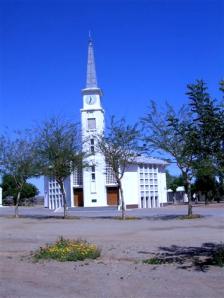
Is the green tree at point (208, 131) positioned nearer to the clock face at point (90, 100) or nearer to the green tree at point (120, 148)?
the green tree at point (120, 148)

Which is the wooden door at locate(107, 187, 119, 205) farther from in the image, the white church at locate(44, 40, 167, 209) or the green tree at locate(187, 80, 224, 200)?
the green tree at locate(187, 80, 224, 200)

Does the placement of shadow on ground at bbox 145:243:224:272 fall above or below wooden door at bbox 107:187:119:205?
below

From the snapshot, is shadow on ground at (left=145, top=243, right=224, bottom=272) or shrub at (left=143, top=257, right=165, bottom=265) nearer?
shadow on ground at (left=145, top=243, right=224, bottom=272)

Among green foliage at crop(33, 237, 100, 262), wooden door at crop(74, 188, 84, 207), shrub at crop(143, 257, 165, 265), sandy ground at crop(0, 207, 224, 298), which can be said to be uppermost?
wooden door at crop(74, 188, 84, 207)

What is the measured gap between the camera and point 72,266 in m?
12.2

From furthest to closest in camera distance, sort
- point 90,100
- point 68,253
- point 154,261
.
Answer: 1. point 90,100
2. point 68,253
3. point 154,261

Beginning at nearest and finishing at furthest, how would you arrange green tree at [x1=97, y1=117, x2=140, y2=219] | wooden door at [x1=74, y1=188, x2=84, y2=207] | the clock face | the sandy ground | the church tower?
the sandy ground < green tree at [x1=97, y1=117, x2=140, y2=219] < the church tower < the clock face < wooden door at [x1=74, y1=188, x2=84, y2=207]

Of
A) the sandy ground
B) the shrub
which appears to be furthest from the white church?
the shrub

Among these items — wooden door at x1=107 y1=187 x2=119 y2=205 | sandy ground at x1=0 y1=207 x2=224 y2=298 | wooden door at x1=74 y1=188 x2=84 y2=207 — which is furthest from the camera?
wooden door at x1=74 y1=188 x2=84 y2=207

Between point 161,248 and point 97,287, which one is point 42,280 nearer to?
point 97,287

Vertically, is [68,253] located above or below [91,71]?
below

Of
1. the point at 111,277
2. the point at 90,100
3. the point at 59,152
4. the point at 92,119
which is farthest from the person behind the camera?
the point at 90,100

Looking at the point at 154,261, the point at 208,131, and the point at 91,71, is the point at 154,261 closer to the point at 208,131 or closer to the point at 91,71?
the point at 208,131

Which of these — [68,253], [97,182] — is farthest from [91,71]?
[68,253]
